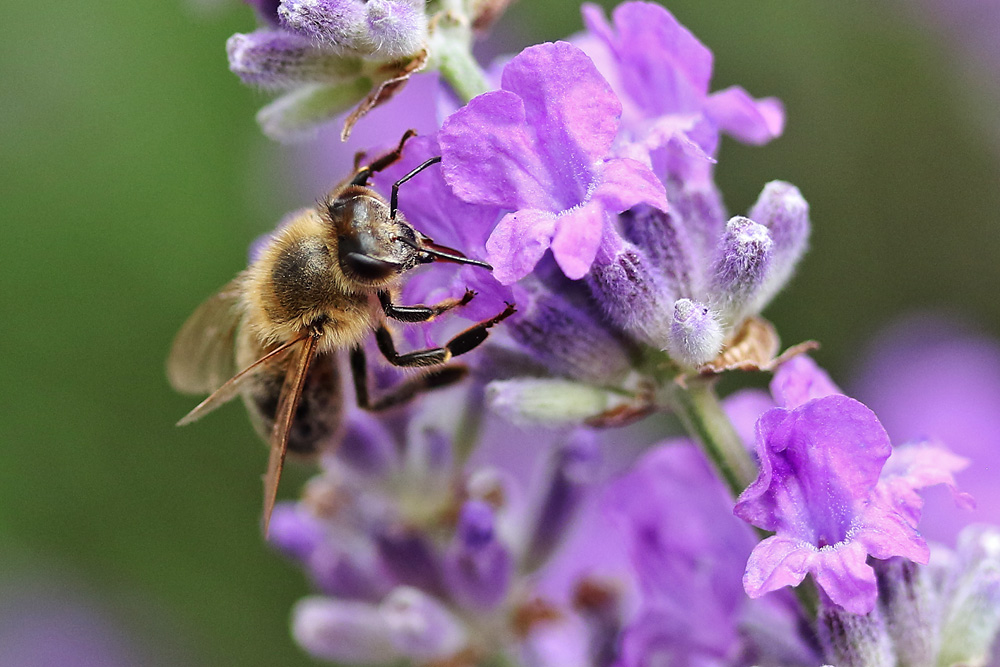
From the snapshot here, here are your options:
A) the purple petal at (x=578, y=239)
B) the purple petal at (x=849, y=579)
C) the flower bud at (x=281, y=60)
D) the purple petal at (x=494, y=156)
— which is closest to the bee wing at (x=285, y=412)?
the flower bud at (x=281, y=60)

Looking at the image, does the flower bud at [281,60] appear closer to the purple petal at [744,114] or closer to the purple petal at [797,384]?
the purple petal at [744,114]

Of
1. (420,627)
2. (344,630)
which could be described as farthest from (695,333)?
(344,630)

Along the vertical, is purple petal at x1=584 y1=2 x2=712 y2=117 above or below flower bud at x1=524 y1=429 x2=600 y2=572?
above

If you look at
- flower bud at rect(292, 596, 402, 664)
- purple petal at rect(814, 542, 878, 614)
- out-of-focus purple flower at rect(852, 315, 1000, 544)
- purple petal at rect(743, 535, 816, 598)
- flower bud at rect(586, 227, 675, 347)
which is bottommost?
out-of-focus purple flower at rect(852, 315, 1000, 544)

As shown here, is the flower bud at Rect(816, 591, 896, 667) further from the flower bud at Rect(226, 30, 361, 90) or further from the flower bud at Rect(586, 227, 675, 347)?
the flower bud at Rect(226, 30, 361, 90)

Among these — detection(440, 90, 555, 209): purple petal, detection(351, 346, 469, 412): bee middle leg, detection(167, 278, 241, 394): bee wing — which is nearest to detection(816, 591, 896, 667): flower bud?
detection(440, 90, 555, 209): purple petal

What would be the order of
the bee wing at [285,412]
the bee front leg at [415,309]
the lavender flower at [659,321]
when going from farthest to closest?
1. the bee wing at [285,412]
2. the bee front leg at [415,309]
3. the lavender flower at [659,321]
